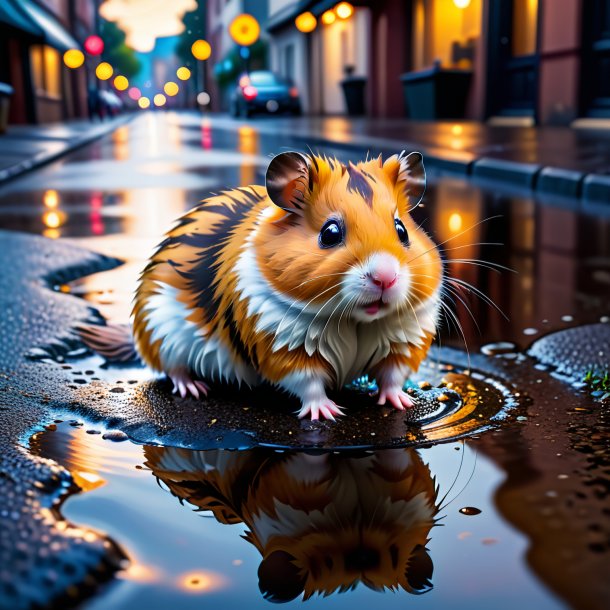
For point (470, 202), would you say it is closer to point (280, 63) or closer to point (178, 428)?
point (178, 428)

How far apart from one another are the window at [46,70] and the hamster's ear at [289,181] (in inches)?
Answer: 1171

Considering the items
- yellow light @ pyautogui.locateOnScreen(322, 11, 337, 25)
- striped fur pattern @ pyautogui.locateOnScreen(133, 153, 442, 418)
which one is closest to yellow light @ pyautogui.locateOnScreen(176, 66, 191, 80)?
striped fur pattern @ pyautogui.locateOnScreen(133, 153, 442, 418)

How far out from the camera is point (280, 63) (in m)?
46.0

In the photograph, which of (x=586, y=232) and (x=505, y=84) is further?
(x=505, y=84)

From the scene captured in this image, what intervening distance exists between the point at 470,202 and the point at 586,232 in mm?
1839

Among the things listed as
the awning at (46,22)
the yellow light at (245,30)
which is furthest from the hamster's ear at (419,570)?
the yellow light at (245,30)

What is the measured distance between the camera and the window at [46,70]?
103ft

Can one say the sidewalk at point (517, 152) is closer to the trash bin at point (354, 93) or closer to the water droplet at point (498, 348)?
the water droplet at point (498, 348)

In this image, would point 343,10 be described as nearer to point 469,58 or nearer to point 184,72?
point 469,58

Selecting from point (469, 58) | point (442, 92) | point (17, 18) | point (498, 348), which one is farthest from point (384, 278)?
point (17, 18)

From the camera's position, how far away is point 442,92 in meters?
22.2

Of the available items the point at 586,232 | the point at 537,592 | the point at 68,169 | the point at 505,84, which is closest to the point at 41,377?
the point at 537,592

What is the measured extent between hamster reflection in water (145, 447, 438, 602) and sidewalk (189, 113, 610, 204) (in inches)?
258

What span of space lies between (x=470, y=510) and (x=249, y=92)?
31779 millimetres
